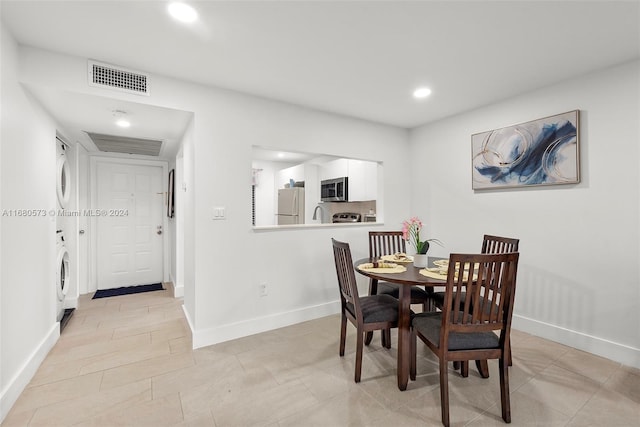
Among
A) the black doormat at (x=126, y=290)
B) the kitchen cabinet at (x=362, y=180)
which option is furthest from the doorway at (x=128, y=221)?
the kitchen cabinet at (x=362, y=180)

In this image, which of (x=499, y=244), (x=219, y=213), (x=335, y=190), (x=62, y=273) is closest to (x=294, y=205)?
(x=335, y=190)

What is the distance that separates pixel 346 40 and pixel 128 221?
4.28 metres

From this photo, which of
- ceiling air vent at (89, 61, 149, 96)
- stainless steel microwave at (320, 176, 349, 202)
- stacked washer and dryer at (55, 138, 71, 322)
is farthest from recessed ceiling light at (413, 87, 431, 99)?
stacked washer and dryer at (55, 138, 71, 322)

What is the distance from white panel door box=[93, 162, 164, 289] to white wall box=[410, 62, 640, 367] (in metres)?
4.73

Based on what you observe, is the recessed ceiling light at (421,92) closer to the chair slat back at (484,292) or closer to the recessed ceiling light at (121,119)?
the chair slat back at (484,292)

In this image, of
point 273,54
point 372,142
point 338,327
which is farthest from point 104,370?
point 372,142

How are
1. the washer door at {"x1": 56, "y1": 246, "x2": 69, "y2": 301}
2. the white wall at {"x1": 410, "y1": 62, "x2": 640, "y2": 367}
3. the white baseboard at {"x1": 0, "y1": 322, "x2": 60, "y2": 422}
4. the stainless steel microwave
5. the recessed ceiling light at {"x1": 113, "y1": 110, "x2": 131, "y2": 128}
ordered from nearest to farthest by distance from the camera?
the white baseboard at {"x1": 0, "y1": 322, "x2": 60, "y2": 422}, the white wall at {"x1": 410, "y1": 62, "x2": 640, "y2": 367}, the recessed ceiling light at {"x1": 113, "y1": 110, "x2": 131, "y2": 128}, the washer door at {"x1": 56, "y1": 246, "x2": 69, "y2": 301}, the stainless steel microwave

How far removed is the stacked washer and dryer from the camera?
290 centimetres

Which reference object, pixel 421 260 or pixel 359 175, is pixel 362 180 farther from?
pixel 421 260

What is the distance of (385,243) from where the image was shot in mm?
3213

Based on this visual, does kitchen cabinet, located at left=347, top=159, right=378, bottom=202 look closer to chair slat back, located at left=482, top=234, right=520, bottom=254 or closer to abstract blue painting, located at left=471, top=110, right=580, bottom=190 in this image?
abstract blue painting, located at left=471, top=110, right=580, bottom=190

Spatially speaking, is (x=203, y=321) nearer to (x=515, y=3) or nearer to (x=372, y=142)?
(x=372, y=142)

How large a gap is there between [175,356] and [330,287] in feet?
5.50

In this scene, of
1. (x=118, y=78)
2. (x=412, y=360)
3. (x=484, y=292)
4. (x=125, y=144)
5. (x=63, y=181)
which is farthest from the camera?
(x=125, y=144)
